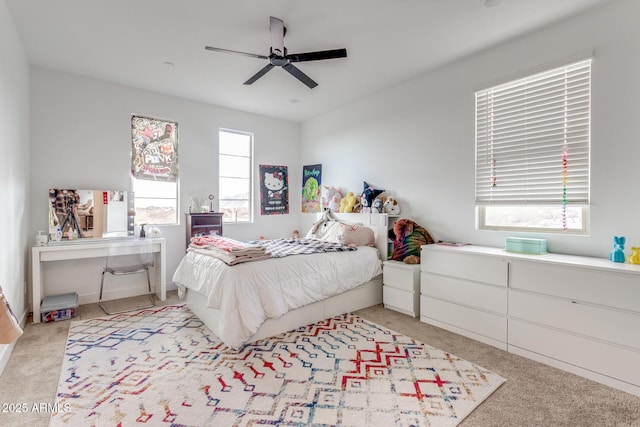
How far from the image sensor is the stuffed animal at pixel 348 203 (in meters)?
4.49

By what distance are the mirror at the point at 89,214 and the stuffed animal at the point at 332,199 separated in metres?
2.74

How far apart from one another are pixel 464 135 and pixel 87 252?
4447 mm

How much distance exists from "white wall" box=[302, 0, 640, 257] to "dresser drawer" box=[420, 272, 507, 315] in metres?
0.61

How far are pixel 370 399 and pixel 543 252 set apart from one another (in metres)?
1.98

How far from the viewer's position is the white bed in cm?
255

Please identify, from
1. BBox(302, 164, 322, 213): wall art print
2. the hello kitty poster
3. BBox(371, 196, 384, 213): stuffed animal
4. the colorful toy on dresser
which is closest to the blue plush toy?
the colorful toy on dresser

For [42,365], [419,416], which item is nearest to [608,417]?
[419,416]

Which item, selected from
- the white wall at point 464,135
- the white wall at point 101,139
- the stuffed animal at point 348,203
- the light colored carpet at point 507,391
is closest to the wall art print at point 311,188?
the white wall at point 464,135

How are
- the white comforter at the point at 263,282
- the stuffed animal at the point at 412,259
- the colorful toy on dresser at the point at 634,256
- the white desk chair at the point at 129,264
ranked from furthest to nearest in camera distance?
the white desk chair at the point at 129,264, the stuffed animal at the point at 412,259, the white comforter at the point at 263,282, the colorful toy on dresser at the point at 634,256

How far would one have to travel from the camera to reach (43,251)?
3.25m

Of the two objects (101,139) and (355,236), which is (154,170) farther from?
(355,236)

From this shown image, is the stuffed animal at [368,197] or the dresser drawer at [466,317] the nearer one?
the dresser drawer at [466,317]

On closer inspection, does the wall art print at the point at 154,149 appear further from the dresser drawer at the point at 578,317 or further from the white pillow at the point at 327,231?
the dresser drawer at the point at 578,317

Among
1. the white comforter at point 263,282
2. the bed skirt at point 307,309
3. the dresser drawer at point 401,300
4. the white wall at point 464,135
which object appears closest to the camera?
the white wall at point 464,135
